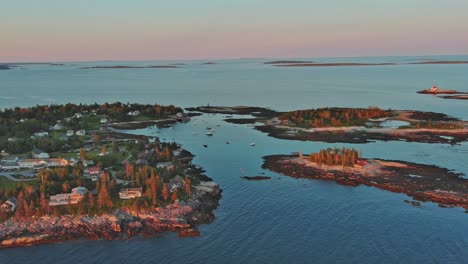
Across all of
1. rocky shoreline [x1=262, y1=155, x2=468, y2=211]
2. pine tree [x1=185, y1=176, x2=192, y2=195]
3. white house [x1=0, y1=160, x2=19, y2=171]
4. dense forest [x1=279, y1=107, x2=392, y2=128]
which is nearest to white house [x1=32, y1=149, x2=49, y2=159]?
white house [x1=0, y1=160, x2=19, y2=171]

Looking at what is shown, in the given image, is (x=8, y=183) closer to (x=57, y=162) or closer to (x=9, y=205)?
(x=9, y=205)

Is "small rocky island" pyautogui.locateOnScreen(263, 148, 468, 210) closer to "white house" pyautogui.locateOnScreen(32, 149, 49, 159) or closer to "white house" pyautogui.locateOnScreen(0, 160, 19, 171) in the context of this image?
"white house" pyautogui.locateOnScreen(32, 149, 49, 159)

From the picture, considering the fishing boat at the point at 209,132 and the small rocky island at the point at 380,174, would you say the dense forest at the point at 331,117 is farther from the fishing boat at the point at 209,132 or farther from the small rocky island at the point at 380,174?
the small rocky island at the point at 380,174

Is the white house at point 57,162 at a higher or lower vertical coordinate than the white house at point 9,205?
higher

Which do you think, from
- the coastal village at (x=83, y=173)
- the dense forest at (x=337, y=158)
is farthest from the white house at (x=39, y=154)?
the dense forest at (x=337, y=158)

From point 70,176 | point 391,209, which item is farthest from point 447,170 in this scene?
point 70,176

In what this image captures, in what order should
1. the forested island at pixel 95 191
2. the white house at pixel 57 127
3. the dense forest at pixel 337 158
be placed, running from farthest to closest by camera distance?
1. the white house at pixel 57 127
2. the dense forest at pixel 337 158
3. the forested island at pixel 95 191
